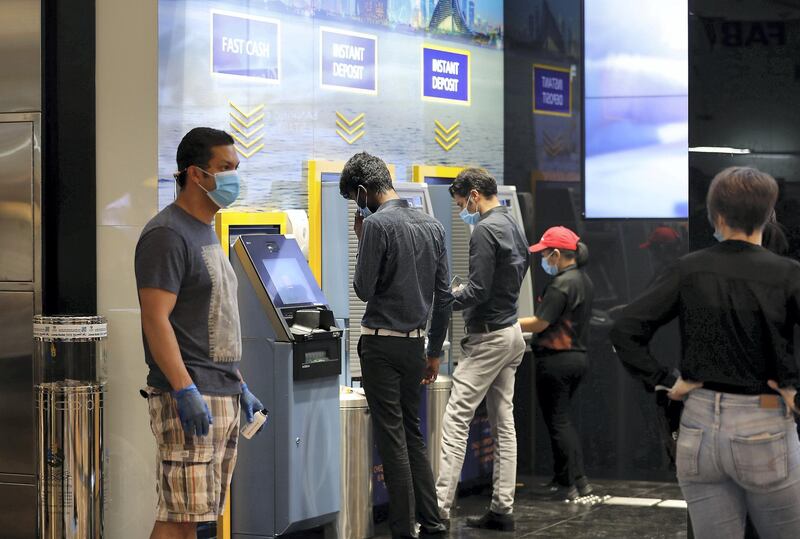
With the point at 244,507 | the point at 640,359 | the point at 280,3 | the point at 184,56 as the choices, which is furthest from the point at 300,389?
the point at 640,359

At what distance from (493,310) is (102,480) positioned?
204cm

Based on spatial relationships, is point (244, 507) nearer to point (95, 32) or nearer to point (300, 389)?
point (300, 389)

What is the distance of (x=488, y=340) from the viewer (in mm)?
5840

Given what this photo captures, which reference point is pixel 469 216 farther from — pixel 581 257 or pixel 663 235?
pixel 663 235

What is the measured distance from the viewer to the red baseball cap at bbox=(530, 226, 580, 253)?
22.0 feet

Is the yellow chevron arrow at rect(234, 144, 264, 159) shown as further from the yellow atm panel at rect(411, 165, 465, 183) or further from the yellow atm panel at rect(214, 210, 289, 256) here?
the yellow atm panel at rect(411, 165, 465, 183)

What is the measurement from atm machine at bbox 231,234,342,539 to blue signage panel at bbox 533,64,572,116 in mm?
2490

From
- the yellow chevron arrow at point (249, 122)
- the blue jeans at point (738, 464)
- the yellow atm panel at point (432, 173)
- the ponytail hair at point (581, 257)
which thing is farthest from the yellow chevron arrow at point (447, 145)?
the blue jeans at point (738, 464)

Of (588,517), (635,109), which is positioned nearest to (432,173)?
(635,109)

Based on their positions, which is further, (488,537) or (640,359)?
(488,537)

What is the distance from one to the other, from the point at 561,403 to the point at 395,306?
1.97 metres

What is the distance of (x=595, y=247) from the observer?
23.4 ft

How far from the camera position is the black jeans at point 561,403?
6.71m

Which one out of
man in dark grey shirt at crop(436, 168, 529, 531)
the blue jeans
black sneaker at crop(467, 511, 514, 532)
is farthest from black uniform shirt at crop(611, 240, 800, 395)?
black sneaker at crop(467, 511, 514, 532)
